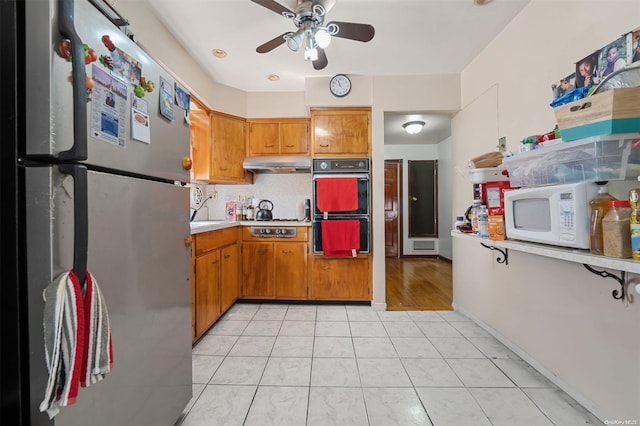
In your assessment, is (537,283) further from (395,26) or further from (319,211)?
(395,26)

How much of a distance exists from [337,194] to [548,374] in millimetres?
2098

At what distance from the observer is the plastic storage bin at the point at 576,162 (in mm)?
979

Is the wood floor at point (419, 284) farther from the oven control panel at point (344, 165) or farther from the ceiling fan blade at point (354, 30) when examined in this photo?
the ceiling fan blade at point (354, 30)

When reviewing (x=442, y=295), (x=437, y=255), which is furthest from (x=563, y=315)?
(x=437, y=255)

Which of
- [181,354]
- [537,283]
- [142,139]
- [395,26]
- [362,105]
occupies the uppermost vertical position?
[395,26]

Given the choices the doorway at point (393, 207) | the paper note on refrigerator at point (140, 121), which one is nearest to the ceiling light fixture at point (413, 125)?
the doorway at point (393, 207)

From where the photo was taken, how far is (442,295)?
317 centimetres

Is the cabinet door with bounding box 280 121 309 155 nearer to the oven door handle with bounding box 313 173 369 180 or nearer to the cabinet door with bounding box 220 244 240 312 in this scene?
the oven door handle with bounding box 313 173 369 180

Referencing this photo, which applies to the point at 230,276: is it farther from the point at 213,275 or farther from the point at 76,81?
the point at 76,81

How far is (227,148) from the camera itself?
294cm

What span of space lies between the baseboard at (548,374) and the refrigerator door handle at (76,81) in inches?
95.6

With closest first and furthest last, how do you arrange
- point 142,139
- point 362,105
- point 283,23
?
point 142,139, point 283,23, point 362,105

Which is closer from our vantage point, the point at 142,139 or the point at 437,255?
the point at 142,139

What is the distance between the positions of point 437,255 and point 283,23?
515 centimetres
